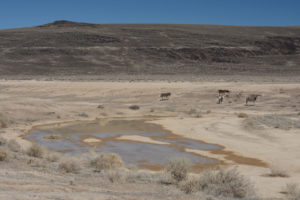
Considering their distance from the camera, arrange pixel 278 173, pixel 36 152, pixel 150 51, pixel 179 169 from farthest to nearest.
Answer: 1. pixel 150 51
2. pixel 36 152
3. pixel 278 173
4. pixel 179 169

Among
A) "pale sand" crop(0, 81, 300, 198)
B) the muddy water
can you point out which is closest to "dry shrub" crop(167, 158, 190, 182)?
"pale sand" crop(0, 81, 300, 198)

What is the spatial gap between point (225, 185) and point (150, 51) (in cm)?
9363

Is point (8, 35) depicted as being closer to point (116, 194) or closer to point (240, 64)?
point (240, 64)

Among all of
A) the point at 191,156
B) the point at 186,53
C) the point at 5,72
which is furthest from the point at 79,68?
the point at 191,156

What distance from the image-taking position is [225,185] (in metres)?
9.13

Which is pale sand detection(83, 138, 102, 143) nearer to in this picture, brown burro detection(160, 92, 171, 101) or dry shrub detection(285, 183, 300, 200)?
dry shrub detection(285, 183, 300, 200)

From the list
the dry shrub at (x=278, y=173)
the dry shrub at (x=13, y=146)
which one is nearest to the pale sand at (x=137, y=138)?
the dry shrub at (x=13, y=146)

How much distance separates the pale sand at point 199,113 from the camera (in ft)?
46.0

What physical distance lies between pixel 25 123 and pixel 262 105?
19.9 metres

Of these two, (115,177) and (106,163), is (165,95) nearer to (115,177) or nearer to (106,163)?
(106,163)

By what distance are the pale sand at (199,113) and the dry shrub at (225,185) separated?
2.00 ft

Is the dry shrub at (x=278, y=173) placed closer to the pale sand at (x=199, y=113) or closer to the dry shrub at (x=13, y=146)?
the pale sand at (x=199, y=113)

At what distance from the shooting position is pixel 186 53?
102 m

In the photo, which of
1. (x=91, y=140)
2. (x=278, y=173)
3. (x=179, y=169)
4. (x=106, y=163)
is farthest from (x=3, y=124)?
(x=278, y=173)
